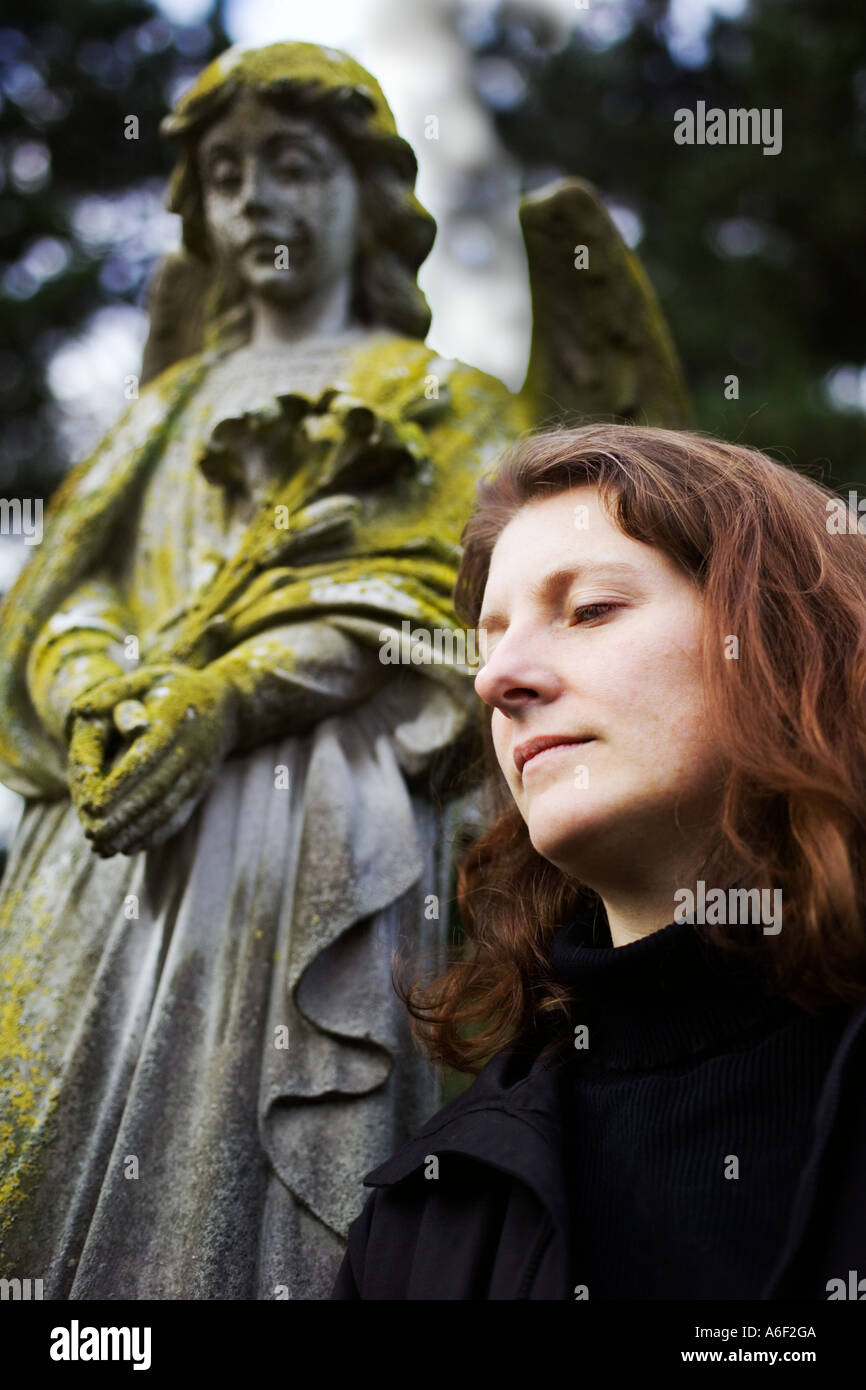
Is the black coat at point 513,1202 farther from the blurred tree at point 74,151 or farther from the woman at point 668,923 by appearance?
the blurred tree at point 74,151

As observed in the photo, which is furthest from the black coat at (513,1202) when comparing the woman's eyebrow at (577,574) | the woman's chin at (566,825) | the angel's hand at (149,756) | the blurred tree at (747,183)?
the blurred tree at (747,183)

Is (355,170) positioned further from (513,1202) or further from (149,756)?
(513,1202)

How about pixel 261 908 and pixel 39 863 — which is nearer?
pixel 261 908

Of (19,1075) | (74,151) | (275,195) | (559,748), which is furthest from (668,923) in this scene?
(74,151)

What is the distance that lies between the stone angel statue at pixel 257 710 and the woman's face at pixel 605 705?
2.15 feet

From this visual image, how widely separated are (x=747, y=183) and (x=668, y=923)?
1006 cm

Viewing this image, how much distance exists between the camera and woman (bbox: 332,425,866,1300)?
145 centimetres

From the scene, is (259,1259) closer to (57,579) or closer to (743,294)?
(57,579)

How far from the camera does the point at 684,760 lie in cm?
162

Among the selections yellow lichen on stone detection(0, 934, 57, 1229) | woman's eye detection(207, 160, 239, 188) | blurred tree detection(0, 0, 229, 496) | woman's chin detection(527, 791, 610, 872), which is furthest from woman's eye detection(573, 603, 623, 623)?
blurred tree detection(0, 0, 229, 496)

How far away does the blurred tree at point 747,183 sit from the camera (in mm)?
10383
